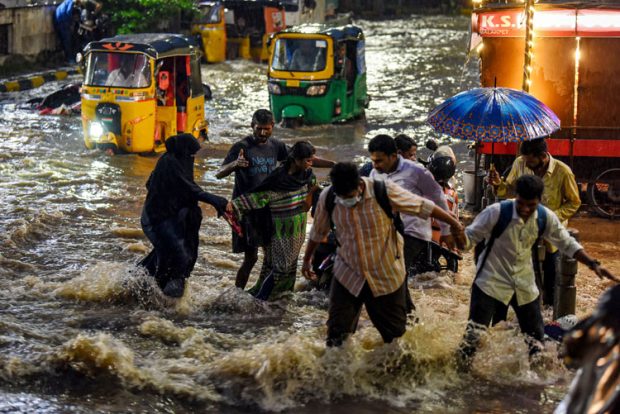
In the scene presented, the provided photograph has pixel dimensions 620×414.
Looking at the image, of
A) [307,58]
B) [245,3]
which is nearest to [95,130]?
[307,58]

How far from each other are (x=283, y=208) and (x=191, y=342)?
4.26ft

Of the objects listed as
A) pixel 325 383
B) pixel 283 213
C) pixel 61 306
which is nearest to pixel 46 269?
pixel 61 306

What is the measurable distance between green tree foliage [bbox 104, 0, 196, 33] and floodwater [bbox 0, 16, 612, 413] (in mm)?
13706

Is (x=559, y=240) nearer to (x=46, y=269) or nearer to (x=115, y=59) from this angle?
(x=46, y=269)

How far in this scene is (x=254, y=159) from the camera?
868cm

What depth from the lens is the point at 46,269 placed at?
34.0ft

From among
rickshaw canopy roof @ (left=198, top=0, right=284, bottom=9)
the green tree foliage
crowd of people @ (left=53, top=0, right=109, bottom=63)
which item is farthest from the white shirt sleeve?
rickshaw canopy roof @ (left=198, top=0, right=284, bottom=9)

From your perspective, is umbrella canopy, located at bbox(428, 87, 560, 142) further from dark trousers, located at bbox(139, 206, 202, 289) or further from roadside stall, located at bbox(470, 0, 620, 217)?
roadside stall, located at bbox(470, 0, 620, 217)

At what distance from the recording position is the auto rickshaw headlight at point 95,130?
53.6 ft

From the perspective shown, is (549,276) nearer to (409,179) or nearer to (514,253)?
(409,179)

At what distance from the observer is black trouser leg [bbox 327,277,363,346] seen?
6789mm

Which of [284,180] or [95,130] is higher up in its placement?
[284,180]

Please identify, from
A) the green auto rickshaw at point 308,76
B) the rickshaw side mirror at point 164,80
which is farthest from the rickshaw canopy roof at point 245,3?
the rickshaw side mirror at point 164,80

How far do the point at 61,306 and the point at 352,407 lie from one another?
3181mm
